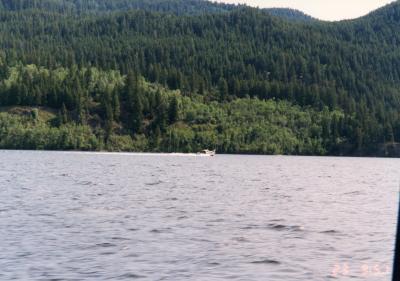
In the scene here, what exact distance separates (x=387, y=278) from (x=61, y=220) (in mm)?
24293

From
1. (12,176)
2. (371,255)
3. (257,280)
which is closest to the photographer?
(257,280)

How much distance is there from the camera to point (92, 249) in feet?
128

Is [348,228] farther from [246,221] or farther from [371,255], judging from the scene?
[371,255]

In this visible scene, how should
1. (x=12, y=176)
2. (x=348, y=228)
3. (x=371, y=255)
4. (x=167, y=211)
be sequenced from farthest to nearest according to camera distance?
(x=12, y=176), (x=167, y=211), (x=348, y=228), (x=371, y=255)

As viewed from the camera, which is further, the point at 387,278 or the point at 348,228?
the point at 348,228

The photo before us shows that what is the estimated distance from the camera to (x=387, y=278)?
33.7m

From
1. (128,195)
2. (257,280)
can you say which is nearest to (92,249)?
(257,280)
